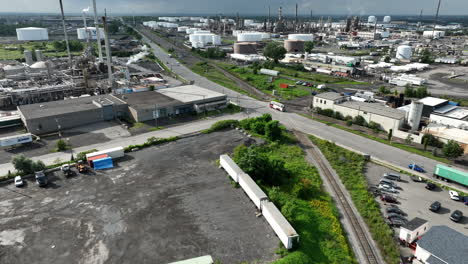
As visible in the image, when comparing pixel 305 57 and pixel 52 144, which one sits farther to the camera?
pixel 305 57

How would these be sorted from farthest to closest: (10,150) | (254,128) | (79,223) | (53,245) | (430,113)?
(430,113)
(254,128)
(10,150)
(79,223)
(53,245)

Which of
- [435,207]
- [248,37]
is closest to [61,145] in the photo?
[435,207]

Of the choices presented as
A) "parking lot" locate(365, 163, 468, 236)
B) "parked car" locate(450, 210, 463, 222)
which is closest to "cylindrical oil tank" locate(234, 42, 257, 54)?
"parking lot" locate(365, 163, 468, 236)

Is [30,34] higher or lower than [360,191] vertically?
higher

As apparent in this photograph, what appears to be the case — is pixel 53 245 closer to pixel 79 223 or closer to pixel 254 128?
pixel 79 223

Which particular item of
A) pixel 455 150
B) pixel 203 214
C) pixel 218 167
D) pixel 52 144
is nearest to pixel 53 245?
pixel 203 214

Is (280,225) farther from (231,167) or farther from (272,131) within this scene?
(272,131)
